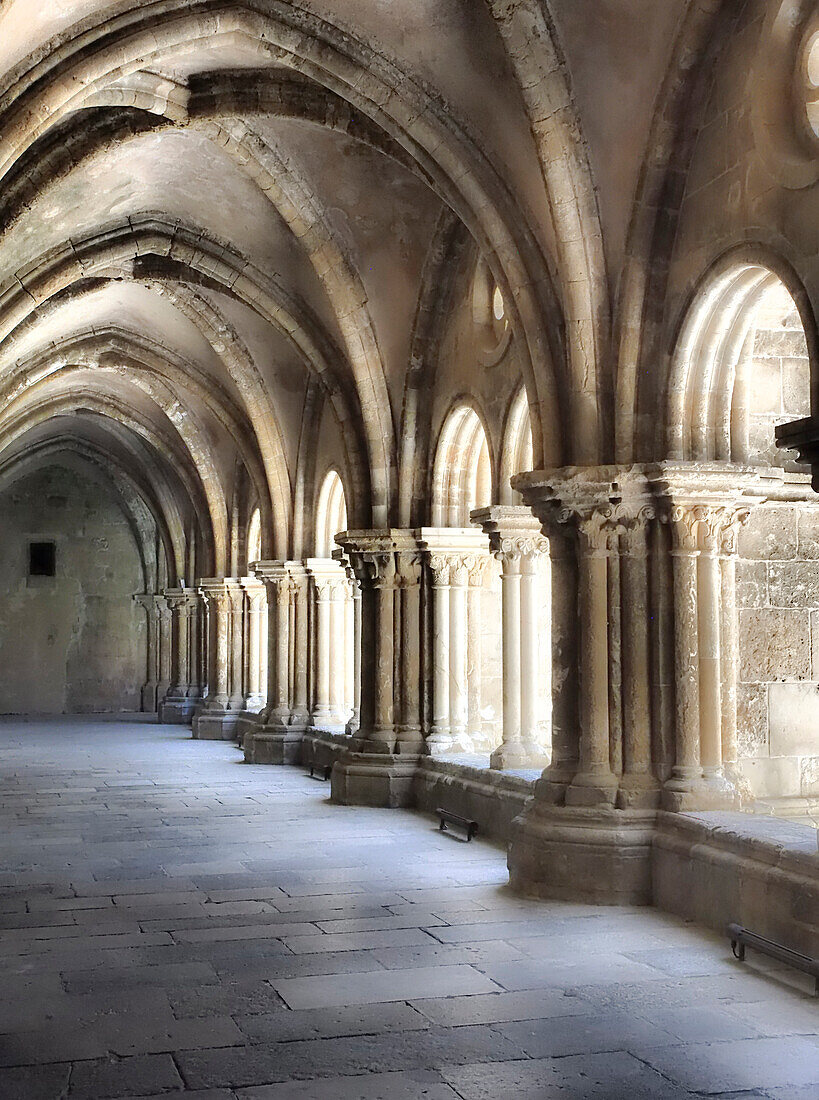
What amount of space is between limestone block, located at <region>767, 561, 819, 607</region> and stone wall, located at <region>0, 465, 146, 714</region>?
740 inches

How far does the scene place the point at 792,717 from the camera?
672 centimetres

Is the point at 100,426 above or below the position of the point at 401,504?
above

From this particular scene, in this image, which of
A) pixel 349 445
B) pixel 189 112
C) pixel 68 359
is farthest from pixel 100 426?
pixel 189 112

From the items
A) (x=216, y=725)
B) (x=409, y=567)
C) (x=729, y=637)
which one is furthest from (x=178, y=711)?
(x=729, y=637)

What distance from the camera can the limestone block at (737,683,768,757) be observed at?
661 centimetres

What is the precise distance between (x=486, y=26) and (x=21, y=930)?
4.98 m

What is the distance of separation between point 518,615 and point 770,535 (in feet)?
6.67

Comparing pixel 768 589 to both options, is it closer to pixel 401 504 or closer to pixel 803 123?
pixel 803 123

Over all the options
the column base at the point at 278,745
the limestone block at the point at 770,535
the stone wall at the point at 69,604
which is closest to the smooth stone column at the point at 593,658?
the limestone block at the point at 770,535

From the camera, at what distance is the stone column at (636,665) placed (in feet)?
20.5

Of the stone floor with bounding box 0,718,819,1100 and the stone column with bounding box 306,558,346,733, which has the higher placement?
the stone column with bounding box 306,558,346,733

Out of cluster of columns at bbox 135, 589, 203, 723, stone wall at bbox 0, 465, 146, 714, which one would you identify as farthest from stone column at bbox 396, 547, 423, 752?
stone wall at bbox 0, 465, 146, 714

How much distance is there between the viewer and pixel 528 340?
685 centimetres

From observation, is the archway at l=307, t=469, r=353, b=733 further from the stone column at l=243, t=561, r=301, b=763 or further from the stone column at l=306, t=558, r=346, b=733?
the stone column at l=243, t=561, r=301, b=763
